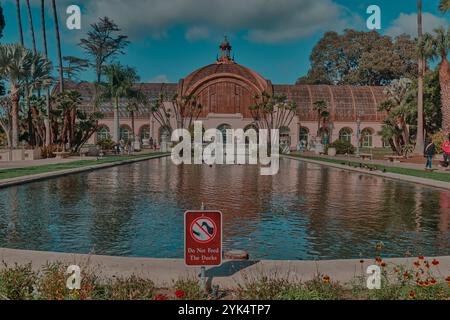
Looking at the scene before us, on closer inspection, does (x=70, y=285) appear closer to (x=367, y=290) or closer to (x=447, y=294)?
(x=367, y=290)

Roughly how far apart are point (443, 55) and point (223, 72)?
154 ft

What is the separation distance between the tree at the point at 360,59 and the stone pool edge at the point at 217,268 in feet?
307

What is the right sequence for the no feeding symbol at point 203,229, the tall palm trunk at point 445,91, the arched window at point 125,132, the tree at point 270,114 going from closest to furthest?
1. the no feeding symbol at point 203,229
2. the tall palm trunk at point 445,91
3. the tree at point 270,114
4. the arched window at point 125,132

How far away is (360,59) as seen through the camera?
330 feet

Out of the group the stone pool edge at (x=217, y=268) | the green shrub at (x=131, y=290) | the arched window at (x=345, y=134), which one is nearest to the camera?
the green shrub at (x=131, y=290)

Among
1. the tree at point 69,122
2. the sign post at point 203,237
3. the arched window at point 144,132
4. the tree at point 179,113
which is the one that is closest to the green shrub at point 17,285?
the sign post at point 203,237

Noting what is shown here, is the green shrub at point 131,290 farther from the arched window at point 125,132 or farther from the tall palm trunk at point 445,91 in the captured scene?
the arched window at point 125,132

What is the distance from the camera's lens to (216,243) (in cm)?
570

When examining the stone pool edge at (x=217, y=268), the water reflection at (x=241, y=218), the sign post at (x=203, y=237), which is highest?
the sign post at (x=203, y=237)

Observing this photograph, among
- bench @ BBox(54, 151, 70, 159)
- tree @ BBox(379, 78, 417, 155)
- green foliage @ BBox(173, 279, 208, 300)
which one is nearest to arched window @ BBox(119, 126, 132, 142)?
bench @ BBox(54, 151, 70, 159)

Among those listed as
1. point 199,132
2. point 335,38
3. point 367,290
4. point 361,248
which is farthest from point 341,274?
point 335,38

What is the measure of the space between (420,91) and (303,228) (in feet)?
109

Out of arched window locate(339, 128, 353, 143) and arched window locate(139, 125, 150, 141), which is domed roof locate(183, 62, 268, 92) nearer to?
arched window locate(139, 125, 150, 141)

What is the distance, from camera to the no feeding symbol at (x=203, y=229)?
18.5 ft
